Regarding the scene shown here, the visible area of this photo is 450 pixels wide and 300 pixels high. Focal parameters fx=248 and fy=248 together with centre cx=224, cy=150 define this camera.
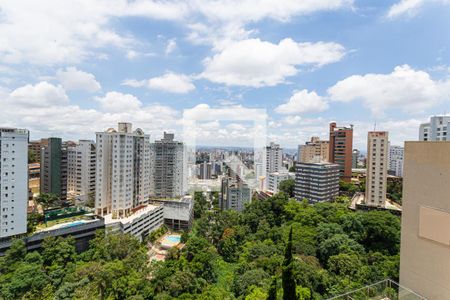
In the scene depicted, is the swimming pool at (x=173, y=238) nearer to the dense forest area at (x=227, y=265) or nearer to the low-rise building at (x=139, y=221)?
the low-rise building at (x=139, y=221)

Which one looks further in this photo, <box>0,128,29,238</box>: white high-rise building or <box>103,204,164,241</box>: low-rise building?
<box>103,204,164,241</box>: low-rise building

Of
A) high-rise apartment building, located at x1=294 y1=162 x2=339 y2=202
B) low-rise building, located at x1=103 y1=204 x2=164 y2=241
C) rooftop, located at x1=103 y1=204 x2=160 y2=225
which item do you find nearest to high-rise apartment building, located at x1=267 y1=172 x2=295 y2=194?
high-rise apartment building, located at x1=294 y1=162 x2=339 y2=202

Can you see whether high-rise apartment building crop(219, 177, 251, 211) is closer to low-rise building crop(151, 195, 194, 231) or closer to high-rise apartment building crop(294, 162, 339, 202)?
low-rise building crop(151, 195, 194, 231)

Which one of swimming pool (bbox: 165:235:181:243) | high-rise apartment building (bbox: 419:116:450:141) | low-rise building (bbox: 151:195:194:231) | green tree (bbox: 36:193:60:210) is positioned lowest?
swimming pool (bbox: 165:235:181:243)

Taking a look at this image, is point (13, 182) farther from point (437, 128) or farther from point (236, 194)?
point (437, 128)

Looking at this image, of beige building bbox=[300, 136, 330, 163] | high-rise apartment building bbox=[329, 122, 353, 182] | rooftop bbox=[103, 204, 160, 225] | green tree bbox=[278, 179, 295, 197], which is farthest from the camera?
beige building bbox=[300, 136, 330, 163]

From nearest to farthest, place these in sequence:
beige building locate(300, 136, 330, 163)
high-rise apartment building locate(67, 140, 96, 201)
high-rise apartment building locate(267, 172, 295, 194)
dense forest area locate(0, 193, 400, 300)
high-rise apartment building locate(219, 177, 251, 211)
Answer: dense forest area locate(0, 193, 400, 300), high-rise apartment building locate(219, 177, 251, 211), high-rise apartment building locate(67, 140, 96, 201), high-rise apartment building locate(267, 172, 295, 194), beige building locate(300, 136, 330, 163)

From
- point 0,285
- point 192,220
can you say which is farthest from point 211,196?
point 0,285
